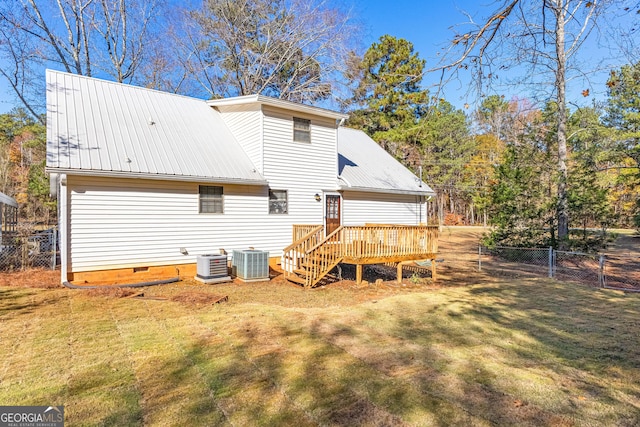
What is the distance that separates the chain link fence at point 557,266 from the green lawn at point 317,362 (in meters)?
3.44

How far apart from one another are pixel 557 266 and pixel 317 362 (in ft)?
42.1

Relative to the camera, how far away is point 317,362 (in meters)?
4.13

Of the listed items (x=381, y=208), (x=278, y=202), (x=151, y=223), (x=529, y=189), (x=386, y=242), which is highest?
(x=529, y=189)

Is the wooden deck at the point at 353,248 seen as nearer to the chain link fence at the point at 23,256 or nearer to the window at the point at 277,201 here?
the window at the point at 277,201

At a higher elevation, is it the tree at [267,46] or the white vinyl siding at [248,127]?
the tree at [267,46]

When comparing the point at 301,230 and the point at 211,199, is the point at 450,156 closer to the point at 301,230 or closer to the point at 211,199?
the point at 301,230

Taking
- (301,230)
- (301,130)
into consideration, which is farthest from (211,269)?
(301,130)

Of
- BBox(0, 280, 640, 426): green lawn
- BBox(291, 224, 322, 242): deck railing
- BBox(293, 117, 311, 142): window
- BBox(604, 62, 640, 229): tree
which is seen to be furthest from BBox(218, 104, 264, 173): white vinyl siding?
BBox(604, 62, 640, 229): tree

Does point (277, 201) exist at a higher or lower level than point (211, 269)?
higher

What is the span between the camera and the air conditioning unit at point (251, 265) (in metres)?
9.61

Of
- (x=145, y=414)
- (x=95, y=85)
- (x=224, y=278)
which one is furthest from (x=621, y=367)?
(x=95, y=85)

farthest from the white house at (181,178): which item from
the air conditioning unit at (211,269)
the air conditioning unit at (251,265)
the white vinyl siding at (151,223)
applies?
the air conditioning unit at (251,265)

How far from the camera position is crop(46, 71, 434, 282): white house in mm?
8375

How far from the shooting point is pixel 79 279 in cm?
821
